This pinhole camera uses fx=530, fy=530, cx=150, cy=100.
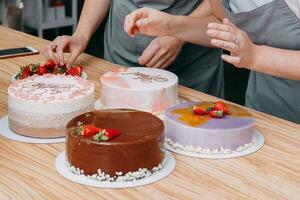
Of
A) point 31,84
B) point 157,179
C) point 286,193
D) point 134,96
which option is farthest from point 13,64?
Result: point 286,193

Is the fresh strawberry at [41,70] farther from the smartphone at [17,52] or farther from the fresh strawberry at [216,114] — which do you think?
the fresh strawberry at [216,114]

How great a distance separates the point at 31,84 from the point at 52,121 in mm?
153

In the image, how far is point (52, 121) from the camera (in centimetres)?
124

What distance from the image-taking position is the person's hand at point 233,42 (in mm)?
1274

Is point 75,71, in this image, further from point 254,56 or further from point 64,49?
point 254,56

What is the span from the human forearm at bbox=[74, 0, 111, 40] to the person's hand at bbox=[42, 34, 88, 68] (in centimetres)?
10

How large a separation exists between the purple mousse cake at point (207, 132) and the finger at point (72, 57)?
0.65 metres

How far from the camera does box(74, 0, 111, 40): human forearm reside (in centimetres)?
204

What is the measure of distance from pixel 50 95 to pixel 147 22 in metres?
0.38

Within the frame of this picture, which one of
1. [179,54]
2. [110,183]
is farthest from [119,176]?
[179,54]

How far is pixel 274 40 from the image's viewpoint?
150 centimetres

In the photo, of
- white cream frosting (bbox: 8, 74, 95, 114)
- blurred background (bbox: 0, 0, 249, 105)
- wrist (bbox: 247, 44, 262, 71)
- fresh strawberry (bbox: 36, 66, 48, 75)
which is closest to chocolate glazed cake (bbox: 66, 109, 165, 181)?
white cream frosting (bbox: 8, 74, 95, 114)

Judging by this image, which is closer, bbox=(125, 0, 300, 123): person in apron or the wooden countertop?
the wooden countertop

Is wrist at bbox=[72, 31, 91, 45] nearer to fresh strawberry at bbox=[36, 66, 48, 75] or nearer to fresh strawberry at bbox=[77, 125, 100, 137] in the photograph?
fresh strawberry at bbox=[36, 66, 48, 75]
